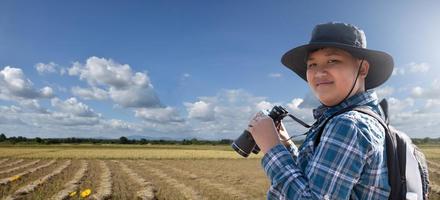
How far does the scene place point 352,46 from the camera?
2342mm

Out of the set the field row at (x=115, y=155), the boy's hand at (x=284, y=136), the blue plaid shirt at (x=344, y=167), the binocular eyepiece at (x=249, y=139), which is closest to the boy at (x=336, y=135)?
the blue plaid shirt at (x=344, y=167)

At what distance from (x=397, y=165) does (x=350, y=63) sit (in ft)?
2.07

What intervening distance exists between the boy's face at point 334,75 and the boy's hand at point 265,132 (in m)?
0.33

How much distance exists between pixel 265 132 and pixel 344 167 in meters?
0.54

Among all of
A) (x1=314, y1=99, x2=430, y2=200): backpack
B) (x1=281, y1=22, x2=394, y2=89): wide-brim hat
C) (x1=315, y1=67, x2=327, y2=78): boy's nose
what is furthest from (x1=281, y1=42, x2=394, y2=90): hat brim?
(x1=314, y1=99, x2=430, y2=200): backpack

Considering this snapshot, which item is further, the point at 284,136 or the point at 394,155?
the point at 284,136

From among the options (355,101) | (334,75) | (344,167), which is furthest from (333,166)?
(334,75)

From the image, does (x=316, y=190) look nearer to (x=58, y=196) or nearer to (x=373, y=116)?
(x=373, y=116)

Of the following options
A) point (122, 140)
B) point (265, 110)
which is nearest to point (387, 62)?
point (265, 110)

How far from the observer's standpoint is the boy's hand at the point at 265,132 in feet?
7.66

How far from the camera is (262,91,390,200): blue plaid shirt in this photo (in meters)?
1.97

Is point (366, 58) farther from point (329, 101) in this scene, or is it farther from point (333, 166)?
point (333, 166)

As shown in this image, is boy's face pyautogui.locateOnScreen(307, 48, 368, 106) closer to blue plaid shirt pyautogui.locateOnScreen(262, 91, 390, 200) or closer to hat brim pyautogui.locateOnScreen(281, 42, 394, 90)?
hat brim pyautogui.locateOnScreen(281, 42, 394, 90)

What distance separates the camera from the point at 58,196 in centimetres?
1524
